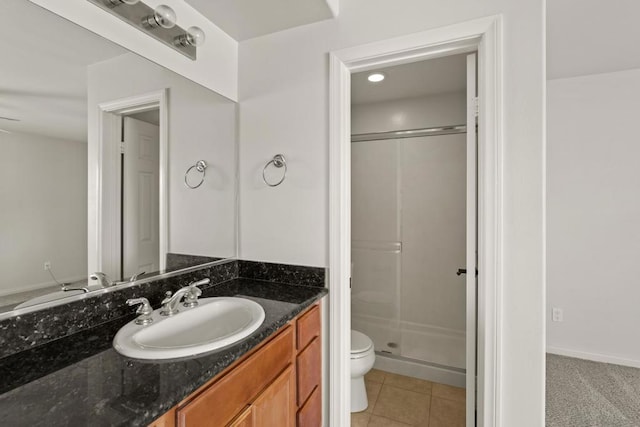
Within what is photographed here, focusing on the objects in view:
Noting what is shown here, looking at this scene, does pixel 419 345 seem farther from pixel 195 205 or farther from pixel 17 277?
pixel 17 277

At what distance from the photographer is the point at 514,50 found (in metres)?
1.23

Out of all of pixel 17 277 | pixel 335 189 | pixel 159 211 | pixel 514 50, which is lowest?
pixel 17 277

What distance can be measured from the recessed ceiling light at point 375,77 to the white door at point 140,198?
5.08ft

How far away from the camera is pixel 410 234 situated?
269 cm

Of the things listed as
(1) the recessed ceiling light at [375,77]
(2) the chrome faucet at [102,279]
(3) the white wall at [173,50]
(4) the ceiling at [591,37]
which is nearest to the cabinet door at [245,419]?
(2) the chrome faucet at [102,279]

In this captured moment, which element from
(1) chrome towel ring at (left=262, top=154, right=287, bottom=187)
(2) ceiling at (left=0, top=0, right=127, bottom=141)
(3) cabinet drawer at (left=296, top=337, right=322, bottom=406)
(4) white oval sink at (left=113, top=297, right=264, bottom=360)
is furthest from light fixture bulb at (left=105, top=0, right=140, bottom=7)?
(3) cabinet drawer at (left=296, top=337, right=322, bottom=406)

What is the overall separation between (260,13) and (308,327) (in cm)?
161

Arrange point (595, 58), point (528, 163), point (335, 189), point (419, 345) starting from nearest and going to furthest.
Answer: point (528, 163), point (335, 189), point (595, 58), point (419, 345)

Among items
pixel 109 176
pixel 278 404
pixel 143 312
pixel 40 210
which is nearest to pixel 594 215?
pixel 278 404

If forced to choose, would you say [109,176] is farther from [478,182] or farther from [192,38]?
[478,182]

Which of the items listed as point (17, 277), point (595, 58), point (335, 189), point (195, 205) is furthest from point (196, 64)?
point (595, 58)

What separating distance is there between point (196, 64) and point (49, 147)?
822 mm

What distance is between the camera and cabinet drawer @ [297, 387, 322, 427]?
1.34 m

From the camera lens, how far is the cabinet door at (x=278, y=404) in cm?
102
